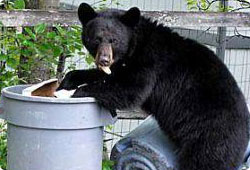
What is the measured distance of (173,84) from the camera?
3713mm

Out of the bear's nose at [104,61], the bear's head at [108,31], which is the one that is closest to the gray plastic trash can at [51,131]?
the bear's nose at [104,61]

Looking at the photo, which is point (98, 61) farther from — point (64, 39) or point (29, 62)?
point (29, 62)

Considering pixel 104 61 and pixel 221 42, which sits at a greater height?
pixel 104 61

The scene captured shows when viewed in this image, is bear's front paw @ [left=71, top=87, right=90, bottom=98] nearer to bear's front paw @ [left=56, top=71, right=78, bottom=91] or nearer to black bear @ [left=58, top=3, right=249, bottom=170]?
black bear @ [left=58, top=3, right=249, bottom=170]

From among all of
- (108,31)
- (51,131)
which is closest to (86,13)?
(108,31)

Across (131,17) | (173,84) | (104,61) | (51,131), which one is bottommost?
(51,131)

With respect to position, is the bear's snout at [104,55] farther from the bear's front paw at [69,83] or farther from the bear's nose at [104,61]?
the bear's front paw at [69,83]

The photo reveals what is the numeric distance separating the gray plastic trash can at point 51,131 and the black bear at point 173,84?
45cm

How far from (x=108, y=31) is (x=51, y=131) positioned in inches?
36.6

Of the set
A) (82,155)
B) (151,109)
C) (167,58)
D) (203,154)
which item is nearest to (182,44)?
(167,58)

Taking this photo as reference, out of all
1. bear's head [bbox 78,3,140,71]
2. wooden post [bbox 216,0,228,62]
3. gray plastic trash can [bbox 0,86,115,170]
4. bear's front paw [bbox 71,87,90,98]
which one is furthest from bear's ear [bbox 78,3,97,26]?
wooden post [bbox 216,0,228,62]

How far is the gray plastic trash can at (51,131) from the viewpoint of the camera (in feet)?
9.66

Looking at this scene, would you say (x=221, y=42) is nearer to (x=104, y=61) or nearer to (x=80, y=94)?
(x=104, y=61)

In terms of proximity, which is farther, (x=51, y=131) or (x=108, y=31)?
(x=108, y=31)
